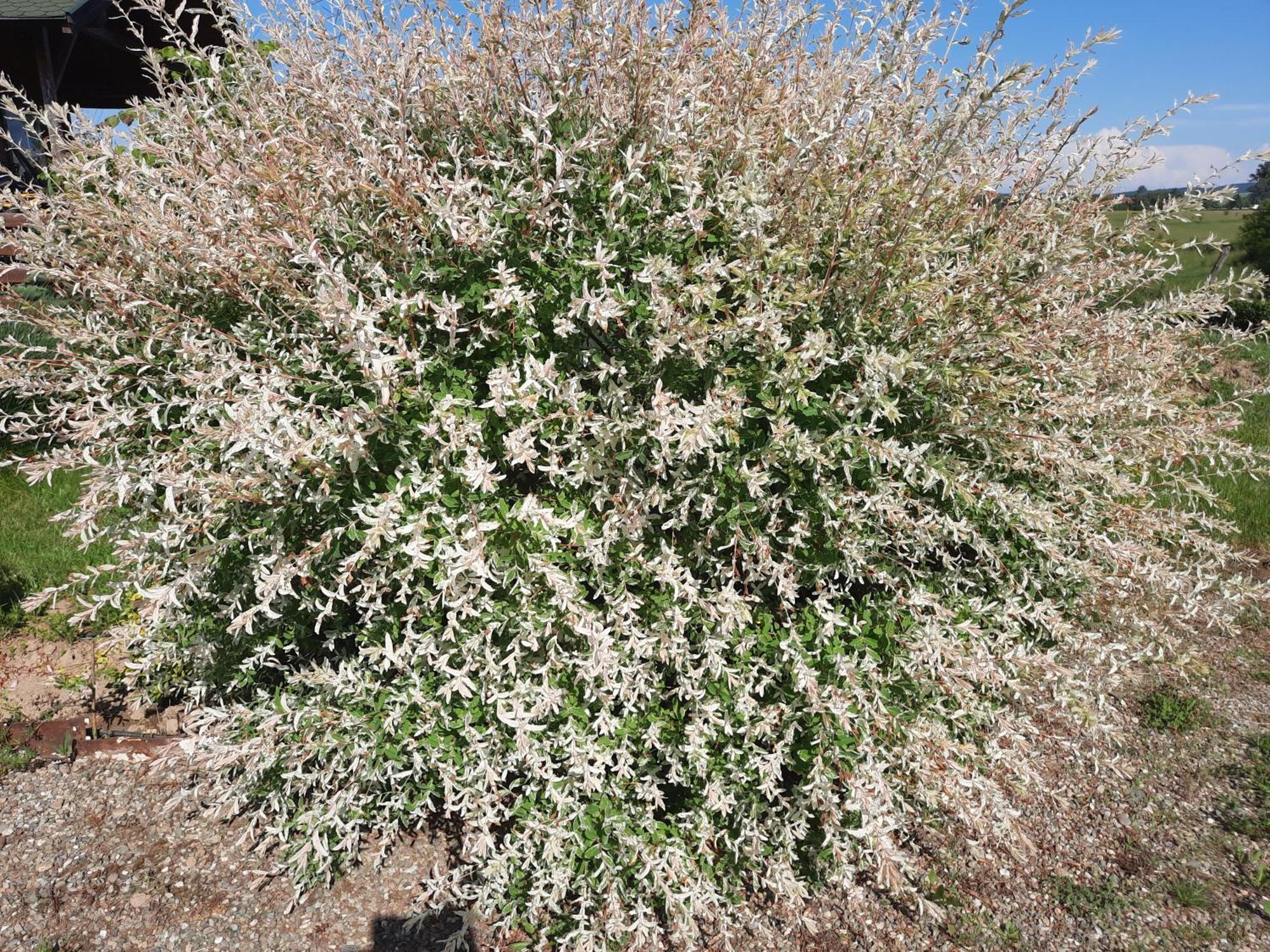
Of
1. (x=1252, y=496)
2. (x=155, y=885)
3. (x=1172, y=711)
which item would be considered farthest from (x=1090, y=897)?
(x=1252, y=496)

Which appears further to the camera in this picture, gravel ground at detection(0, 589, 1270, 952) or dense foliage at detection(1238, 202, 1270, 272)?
dense foliage at detection(1238, 202, 1270, 272)

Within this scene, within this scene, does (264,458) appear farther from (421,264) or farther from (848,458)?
(848,458)

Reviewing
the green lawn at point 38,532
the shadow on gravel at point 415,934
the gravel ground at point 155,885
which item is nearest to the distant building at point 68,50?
the green lawn at point 38,532

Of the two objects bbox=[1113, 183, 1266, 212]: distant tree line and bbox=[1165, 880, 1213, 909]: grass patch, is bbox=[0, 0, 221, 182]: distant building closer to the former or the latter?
bbox=[1113, 183, 1266, 212]: distant tree line

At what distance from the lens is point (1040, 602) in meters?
2.91

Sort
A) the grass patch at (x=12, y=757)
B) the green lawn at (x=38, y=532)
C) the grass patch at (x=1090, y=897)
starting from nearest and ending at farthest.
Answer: the grass patch at (x=1090, y=897) < the grass patch at (x=12, y=757) < the green lawn at (x=38, y=532)

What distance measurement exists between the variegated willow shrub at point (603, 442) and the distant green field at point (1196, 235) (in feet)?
2.05

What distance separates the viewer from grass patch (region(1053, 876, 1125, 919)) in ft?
9.77

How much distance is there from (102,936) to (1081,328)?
4093 millimetres

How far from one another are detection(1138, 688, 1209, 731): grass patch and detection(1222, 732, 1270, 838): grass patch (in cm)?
24

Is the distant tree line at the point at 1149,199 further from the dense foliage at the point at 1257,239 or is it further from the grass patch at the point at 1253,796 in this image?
the dense foliage at the point at 1257,239

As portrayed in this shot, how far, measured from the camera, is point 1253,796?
357 cm

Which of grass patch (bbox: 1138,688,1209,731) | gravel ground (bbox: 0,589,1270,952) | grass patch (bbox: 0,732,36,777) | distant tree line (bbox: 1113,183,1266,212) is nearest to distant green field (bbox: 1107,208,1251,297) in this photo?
distant tree line (bbox: 1113,183,1266,212)

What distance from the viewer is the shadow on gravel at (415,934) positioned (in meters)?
2.78
